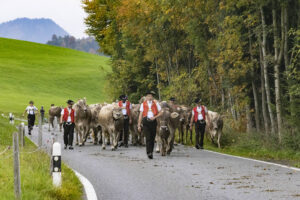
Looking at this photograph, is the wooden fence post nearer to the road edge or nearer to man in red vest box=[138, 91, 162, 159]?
the road edge

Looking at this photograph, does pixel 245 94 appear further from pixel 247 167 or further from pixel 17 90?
pixel 17 90

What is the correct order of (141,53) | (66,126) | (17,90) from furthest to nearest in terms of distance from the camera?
(17,90) < (141,53) < (66,126)

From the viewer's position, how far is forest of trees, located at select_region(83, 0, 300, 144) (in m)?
19.1

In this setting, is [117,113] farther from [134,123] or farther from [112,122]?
[134,123]

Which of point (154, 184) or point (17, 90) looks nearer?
point (154, 184)

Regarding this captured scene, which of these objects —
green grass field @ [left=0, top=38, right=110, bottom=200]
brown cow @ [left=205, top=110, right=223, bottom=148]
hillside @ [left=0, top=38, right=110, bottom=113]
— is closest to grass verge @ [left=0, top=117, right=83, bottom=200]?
green grass field @ [left=0, top=38, right=110, bottom=200]

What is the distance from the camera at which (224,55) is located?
2273 cm

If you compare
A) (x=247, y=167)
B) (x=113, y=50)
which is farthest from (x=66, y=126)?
(x=113, y=50)

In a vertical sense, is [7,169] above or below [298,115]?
below

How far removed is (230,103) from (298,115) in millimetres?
8190

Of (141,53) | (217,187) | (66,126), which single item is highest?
(141,53)

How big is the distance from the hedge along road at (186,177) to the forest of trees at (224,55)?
4.12 metres

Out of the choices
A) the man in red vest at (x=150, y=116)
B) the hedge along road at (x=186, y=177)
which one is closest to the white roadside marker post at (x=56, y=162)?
the hedge along road at (x=186, y=177)

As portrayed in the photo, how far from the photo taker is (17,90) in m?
84.1
